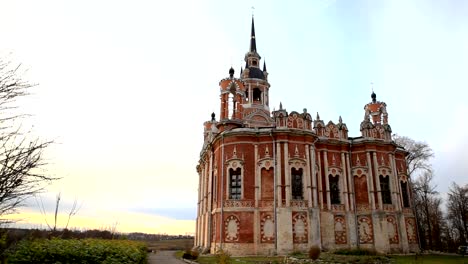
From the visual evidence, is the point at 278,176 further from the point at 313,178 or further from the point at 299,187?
the point at 313,178

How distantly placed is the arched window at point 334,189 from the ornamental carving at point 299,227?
5.25m

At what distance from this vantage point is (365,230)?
94.3 ft

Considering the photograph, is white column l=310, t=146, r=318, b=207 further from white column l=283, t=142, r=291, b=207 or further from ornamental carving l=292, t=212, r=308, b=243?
white column l=283, t=142, r=291, b=207

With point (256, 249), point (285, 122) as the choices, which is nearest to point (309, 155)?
point (285, 122)

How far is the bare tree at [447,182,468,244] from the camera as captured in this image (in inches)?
1762

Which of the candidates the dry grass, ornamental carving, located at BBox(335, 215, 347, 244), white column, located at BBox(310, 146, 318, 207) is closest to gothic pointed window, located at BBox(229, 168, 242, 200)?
white column, located at BBox(310, 146, 318, 207)

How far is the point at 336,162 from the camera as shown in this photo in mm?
30469

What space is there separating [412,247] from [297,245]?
1200 centimetres

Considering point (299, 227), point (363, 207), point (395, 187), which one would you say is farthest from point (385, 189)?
point (299, 227)

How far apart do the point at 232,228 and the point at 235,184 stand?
337 cm

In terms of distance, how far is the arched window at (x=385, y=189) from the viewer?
1178 inches

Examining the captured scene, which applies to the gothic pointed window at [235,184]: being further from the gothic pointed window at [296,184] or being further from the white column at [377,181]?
the white column at [377,181]

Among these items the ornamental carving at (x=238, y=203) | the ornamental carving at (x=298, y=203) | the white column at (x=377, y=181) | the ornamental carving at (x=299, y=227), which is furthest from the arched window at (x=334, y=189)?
the ornamental carving at (x=238, y=203)

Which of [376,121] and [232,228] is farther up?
[376,121]
